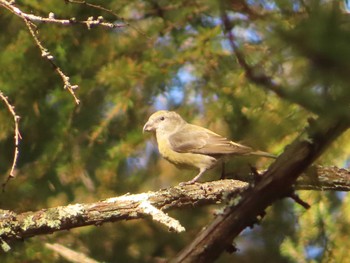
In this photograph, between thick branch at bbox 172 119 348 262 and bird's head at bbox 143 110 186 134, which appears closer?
thick branch at bbox 172 119 348 262

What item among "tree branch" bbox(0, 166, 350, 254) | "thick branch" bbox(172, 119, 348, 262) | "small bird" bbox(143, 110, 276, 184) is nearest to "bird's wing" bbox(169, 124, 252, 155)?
"small bird" bbox(143, 110, 276, 184)

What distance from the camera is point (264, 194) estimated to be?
2.63m

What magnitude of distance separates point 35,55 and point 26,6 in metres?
0.40

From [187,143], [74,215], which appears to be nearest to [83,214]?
[74,215]

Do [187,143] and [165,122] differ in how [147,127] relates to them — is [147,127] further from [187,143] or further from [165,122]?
[187,143]

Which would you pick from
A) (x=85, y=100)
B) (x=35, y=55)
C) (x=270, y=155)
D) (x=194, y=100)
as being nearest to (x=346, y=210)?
(x=270, y=155)

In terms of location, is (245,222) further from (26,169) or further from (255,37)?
(26,169)

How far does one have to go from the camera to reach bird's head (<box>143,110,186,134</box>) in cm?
573

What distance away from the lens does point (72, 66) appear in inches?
212

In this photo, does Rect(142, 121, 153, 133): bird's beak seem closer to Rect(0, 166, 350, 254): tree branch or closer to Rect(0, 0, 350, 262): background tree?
Rect(0, 0, 350, 262): background tree

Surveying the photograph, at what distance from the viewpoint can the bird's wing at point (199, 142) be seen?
209 inches

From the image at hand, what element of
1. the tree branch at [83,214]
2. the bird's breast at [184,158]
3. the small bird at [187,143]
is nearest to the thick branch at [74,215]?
the tree branch at [83,214]

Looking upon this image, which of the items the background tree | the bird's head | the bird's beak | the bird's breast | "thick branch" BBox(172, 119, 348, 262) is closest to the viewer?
"thick branch" BBox(172, 119, 348, 262)

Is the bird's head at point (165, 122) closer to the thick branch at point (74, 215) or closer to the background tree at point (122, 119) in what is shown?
the background tree at point (122, 119)
